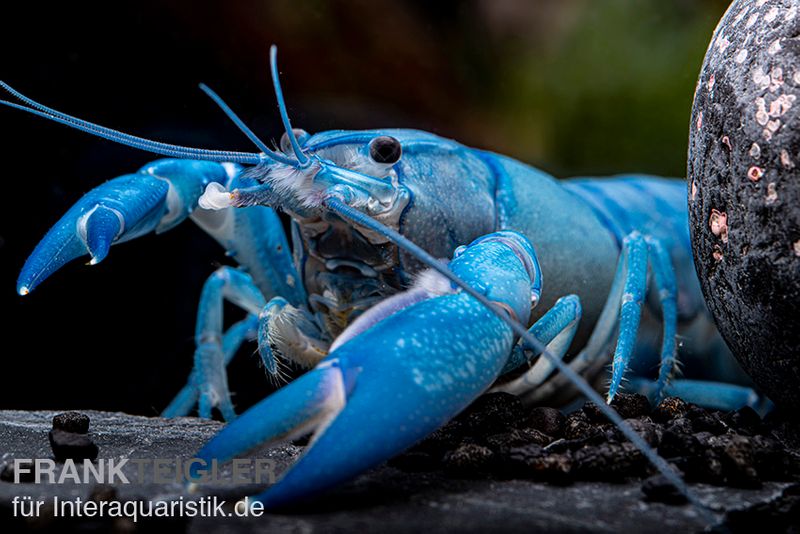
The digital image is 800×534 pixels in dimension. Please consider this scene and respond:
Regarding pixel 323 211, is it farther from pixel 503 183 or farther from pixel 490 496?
pixel 490 496

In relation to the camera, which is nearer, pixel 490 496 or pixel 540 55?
pixel 490 496

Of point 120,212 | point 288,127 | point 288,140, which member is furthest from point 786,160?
point 120,212

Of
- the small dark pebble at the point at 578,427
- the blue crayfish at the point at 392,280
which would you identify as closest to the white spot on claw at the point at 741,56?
the blue crayfish at the point at 392,280

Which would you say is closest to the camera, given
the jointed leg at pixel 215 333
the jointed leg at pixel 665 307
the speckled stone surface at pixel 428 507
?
the speckled stone surface at pixel 428 507

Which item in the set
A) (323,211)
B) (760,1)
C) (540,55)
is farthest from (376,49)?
(760,1)

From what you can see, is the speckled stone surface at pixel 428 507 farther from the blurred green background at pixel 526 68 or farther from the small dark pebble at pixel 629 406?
the blurred green background at pixel 526 68

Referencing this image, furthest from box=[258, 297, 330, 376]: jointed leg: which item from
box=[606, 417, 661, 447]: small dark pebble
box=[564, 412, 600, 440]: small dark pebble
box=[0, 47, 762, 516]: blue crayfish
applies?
box=[606, 417, 661, 447]: small dark pebble
